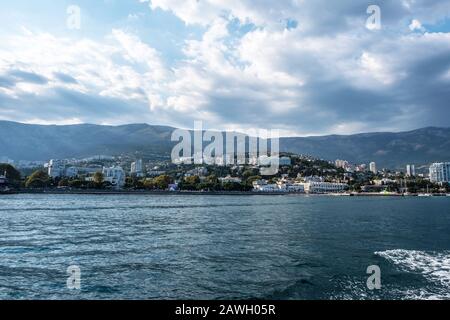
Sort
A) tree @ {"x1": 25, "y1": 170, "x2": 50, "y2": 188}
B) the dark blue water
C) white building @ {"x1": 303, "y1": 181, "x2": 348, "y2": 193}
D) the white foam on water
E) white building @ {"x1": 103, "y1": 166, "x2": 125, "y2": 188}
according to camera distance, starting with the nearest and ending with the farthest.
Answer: the dark blue water, the white foam on water, tree @ {"x1": 25, "y1": 170, "x2": 50, "y2": 188}, white building @ {"x1": 103, "y1": 166, "x2": 125, "y2": 188}, white building @ {"x1": 303, "y1": 181, "x2": 348, "y2": 193}

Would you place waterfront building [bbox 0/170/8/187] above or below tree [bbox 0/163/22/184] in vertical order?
below

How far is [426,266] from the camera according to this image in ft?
59.7

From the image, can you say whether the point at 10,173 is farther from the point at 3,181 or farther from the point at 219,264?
the point at 219,264

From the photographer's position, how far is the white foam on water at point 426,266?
1366 centimetres

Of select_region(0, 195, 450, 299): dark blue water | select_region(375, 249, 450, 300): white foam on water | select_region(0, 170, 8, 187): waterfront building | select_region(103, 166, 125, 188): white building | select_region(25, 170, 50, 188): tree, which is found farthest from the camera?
select_region(103, 166, 125, 188): white building

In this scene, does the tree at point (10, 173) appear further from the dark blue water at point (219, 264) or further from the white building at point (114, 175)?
the dark blue water at point (219, 264)

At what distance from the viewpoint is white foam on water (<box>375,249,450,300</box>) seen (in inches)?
538

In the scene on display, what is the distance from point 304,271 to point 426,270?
5947 mm

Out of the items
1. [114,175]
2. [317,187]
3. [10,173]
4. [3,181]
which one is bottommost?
[317,187]
